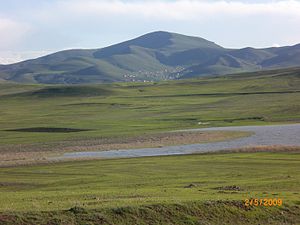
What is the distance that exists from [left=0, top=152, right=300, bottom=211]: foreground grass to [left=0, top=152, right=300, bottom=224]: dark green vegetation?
52mm

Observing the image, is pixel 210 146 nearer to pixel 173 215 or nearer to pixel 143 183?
pixel 143 183

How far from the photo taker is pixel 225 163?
6259 cm

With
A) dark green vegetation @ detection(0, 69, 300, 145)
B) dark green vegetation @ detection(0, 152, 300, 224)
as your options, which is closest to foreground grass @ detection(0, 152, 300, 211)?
dark green vegetation @ detection(0, 152, 300, 224)

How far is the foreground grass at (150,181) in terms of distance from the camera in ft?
111

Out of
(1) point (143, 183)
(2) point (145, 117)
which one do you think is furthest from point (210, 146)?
(2) point (145, 117)

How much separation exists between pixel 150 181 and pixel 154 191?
9264mm

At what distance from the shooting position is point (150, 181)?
48469 mm

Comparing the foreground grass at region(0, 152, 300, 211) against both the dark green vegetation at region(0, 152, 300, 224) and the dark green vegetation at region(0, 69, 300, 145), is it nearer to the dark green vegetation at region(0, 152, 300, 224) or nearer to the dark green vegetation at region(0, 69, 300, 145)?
the dark green vegetation at region(0, 152, 300, 224)

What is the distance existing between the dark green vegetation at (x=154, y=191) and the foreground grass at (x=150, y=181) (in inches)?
2.0

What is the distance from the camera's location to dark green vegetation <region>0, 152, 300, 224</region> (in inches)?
1157

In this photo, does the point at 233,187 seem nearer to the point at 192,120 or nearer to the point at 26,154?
the point at 26,154

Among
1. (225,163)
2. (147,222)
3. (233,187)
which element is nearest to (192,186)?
(233,187)
